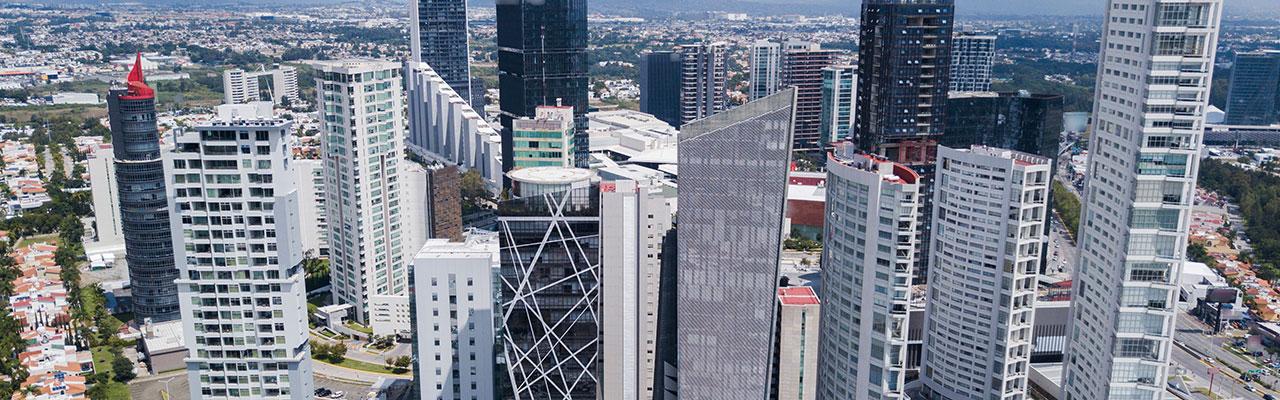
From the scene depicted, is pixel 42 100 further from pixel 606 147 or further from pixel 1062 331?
pixel 1062 331

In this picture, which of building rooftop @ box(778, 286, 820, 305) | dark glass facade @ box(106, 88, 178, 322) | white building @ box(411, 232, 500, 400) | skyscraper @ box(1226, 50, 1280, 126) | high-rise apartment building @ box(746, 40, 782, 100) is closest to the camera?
building rooftop @ box(778, 286, 820, 305)

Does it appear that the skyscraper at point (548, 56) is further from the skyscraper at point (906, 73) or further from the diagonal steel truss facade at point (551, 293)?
the diagonal steel truss facade at point (551, 293)

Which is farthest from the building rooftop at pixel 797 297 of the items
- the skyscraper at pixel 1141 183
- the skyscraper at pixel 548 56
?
the skyscraper at pixel 548 56

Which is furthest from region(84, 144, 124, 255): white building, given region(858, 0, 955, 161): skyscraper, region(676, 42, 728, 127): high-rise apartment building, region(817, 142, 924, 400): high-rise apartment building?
region(676, 42, 728, 127): high-rise apartment building

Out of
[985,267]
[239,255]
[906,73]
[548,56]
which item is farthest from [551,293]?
[548,56]

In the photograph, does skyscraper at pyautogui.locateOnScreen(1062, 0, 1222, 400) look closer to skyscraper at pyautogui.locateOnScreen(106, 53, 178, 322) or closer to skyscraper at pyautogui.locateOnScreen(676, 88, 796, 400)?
skyscraper at pyautogui.locateOnScreen(676, 88, 796, 400)

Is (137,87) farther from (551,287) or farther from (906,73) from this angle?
(906,73)
